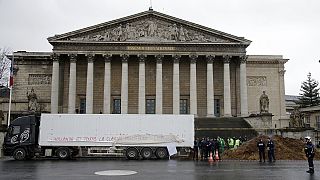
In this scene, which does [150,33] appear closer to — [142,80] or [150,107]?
[142,80]

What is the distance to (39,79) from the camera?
5797 cm

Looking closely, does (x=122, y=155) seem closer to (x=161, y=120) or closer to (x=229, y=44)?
(x=161, y=120)

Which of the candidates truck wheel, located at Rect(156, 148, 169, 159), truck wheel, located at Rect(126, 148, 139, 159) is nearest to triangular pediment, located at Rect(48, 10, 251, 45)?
truck wheel, located at Rect(156, 148, 169, 159)

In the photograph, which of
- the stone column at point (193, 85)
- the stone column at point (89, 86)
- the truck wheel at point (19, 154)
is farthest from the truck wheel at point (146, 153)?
the stone column at point (89, 86)

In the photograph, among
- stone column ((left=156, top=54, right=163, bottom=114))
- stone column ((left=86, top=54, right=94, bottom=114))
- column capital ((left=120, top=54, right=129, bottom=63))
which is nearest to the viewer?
stone column ((left=86, top=54, right=94, bottom=114))

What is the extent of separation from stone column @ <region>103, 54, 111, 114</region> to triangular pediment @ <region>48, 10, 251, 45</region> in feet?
9.11

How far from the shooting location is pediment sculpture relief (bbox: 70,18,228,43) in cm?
5303

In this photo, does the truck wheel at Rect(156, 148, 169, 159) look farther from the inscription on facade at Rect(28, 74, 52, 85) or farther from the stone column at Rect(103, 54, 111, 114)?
the inscription on facade at Rect(28, 74, 52, 85)

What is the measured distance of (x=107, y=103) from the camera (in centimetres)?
5238

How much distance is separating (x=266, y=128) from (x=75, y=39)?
27.2 metres

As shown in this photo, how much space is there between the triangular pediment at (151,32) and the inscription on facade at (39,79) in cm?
837

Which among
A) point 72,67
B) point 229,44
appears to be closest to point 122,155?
point 72,67

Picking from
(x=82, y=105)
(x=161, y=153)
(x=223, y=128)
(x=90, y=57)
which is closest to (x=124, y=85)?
(x=90, y=57)

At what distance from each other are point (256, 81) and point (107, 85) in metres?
22.9
